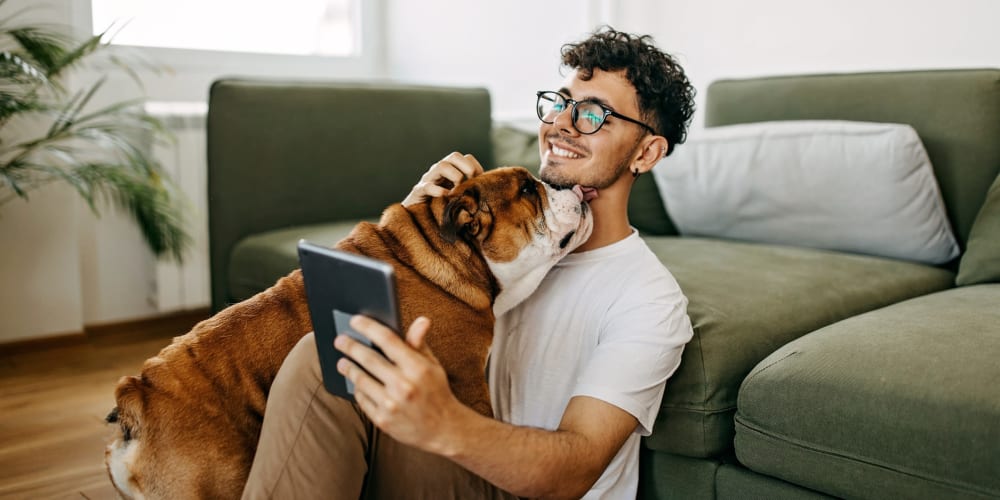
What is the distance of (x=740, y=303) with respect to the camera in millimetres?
1903

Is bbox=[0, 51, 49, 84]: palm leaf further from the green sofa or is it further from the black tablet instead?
the black tablet

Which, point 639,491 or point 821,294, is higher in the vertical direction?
point 821,294

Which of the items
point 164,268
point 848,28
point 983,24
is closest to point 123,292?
point 164,268

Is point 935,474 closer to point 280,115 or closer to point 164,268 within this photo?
point 280,115

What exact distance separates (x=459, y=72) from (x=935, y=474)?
348cm

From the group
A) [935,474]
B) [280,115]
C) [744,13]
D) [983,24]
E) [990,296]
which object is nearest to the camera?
[935,474]

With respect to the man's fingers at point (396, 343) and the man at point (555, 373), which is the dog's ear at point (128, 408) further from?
the man's fingers at point (396, 343)

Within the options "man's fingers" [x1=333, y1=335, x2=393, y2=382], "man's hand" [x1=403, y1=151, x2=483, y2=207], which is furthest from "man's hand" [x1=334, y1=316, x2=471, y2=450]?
"man's hand" [x1=403, y1=151, x2=483, y2=207]

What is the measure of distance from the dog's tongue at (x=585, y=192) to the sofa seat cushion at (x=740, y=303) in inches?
13.4

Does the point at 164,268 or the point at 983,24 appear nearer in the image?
the point at 983,24

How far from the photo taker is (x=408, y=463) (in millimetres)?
1377

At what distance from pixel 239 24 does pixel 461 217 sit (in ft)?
10.00

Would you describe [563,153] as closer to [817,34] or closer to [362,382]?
[362,382]

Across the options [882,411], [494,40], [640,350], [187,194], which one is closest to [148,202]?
[187,194]
